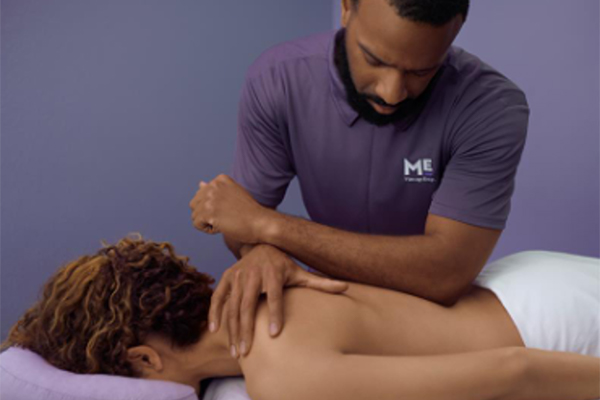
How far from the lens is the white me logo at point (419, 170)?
5.19ft

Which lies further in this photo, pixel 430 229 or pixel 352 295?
pixel 430 229

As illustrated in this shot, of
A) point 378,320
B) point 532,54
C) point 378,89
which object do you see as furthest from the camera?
point 532,54

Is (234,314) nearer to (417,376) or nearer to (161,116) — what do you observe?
(417,376)

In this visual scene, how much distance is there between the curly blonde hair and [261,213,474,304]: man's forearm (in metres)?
0.25

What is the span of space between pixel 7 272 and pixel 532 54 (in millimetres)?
2220

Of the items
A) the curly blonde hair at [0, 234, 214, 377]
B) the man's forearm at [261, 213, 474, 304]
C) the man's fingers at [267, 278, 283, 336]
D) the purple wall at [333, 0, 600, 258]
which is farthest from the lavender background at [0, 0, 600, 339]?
the man's fingers at [267, 278, 283, 336]

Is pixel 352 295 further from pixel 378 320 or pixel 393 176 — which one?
pixel 393 176

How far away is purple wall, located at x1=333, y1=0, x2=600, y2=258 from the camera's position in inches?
82.0

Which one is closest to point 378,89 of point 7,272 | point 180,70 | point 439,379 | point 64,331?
point 439,379

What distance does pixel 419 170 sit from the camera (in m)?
1.59

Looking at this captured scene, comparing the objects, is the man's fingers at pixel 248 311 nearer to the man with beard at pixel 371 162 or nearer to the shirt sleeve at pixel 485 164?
the man with beard at pixel 371 162

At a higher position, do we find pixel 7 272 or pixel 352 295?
pixel 352 295

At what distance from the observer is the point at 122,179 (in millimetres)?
2705

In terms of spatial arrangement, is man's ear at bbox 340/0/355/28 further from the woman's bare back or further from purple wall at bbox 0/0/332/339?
purple wall at bbox 0/0/332/339
